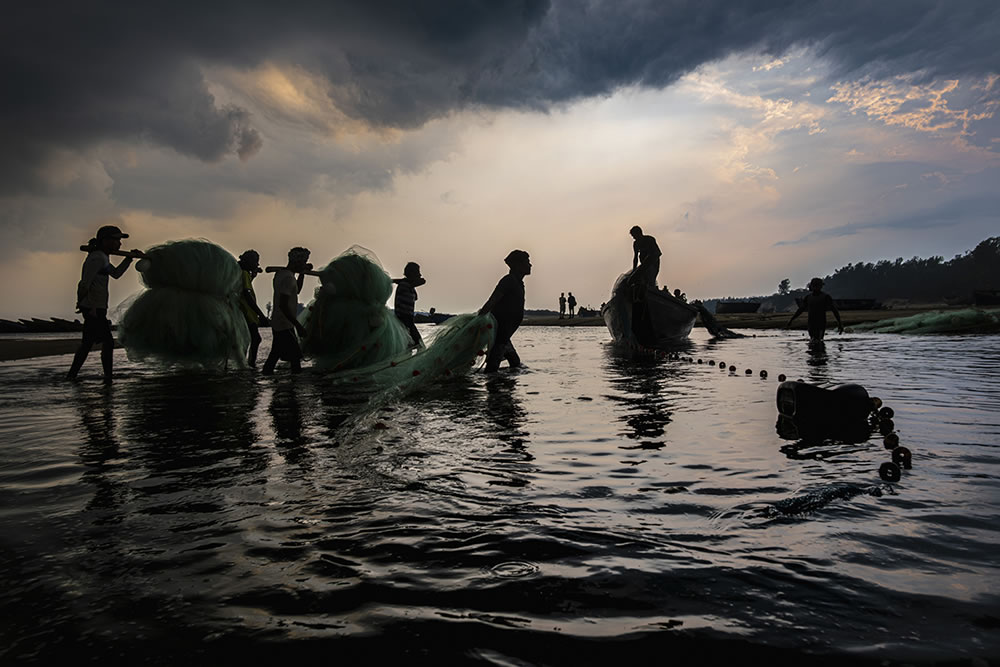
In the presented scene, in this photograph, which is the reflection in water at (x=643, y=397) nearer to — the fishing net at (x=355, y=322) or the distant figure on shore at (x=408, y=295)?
the fishing net at (x=355, y=322)

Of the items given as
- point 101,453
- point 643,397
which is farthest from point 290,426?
point 643,397

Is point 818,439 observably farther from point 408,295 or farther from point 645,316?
point 645,316

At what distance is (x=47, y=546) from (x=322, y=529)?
119cm

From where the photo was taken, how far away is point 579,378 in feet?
33.3

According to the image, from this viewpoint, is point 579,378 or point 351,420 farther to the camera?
point 579,378

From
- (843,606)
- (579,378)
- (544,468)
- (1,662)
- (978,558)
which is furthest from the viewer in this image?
(579,378)

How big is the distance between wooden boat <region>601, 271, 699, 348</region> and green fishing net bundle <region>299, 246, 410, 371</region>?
30.4 feet

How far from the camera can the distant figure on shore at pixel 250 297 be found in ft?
37.6

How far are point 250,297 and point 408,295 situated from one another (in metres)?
3.11

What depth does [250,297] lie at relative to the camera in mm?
11516

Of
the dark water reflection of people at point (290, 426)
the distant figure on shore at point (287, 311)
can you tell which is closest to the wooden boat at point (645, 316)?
the distant figure on shore at point (287, 311)

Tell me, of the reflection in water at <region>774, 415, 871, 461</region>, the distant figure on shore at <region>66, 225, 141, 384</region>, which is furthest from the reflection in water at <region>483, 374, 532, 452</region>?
the distant figure on shore at <region>66, 225, 141, 384</region>

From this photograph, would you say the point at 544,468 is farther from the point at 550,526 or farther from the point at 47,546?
the point at 47,546

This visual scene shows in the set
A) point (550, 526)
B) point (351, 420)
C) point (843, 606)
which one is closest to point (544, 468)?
point (550, 526)
